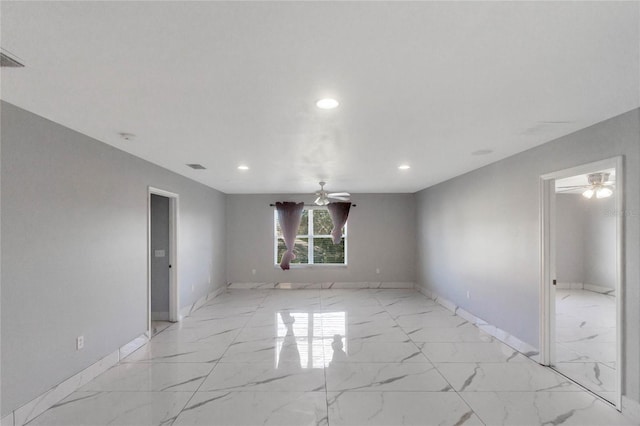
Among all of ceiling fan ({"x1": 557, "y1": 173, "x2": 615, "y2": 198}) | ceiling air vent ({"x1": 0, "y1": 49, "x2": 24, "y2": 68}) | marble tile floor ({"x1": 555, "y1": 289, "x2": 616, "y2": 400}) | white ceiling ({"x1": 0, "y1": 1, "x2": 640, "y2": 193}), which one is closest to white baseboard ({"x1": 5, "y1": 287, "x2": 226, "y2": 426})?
white ceiling ({"x1": 0, "y1": 1, "x2": 640, "y2": 193})

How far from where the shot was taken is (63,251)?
9.06 ft

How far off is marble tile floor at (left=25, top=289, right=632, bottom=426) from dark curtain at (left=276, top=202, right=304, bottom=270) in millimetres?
2908

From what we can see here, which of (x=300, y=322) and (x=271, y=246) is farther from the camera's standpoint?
(x=271, y=246)

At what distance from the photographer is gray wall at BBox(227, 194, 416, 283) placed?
7.86 meters

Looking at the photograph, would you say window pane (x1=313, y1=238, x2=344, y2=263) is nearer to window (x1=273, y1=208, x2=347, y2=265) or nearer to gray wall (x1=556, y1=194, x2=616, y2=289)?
window (x1=273, y1=208, x2=347, y2=265)

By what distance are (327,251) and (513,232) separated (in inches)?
186

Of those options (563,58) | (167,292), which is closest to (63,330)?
(167,292)

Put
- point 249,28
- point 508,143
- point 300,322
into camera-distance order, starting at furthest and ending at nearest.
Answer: point 300,322 → point 508,143 → point 249,28

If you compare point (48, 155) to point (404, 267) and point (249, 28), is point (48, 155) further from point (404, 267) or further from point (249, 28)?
point (404, 267)

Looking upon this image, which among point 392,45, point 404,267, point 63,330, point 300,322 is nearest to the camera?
point 392,45

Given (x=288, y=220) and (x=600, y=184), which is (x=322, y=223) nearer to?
(x=288, y=220)

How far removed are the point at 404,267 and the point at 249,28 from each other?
23.5ft

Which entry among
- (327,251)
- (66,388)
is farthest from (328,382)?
(327,251)

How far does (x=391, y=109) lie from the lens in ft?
7.68
